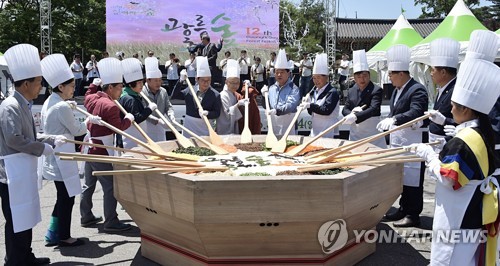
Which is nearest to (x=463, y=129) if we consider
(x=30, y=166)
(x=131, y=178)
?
(x=131, y=178)

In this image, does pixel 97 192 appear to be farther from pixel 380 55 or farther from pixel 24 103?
pixel 380 55

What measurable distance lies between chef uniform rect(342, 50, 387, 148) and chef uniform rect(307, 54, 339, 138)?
0.17 meters

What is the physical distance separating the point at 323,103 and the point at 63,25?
60.1ft

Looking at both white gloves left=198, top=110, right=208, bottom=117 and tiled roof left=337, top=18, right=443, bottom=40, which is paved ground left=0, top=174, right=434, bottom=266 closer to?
white gloves left=198, top=110, right=208, bottom=117

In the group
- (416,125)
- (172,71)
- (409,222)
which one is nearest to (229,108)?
(416,125)

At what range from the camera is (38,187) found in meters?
3.44

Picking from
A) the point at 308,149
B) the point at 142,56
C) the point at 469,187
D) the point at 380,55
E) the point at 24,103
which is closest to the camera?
the point at 469,187

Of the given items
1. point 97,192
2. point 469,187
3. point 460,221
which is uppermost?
point 469,187

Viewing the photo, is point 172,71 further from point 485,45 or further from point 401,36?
point 485,45

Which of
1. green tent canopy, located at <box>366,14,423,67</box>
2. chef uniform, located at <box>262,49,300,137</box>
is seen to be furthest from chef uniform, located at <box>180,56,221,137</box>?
green tent canopy, located at <box>366,14,423,67</box>

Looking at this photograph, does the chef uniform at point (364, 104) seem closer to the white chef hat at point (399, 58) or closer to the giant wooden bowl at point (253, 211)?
the white chef hat at point (399, 58)

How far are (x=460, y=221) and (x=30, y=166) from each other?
2.86m

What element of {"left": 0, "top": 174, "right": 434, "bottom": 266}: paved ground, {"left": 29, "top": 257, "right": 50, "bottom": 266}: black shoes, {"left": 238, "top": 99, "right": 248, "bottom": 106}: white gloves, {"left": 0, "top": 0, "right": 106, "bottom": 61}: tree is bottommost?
{"left": 0, "top": 174, "right": 434, "bottom": 266}: paved ground

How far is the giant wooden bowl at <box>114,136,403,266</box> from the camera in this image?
9.18 feet
